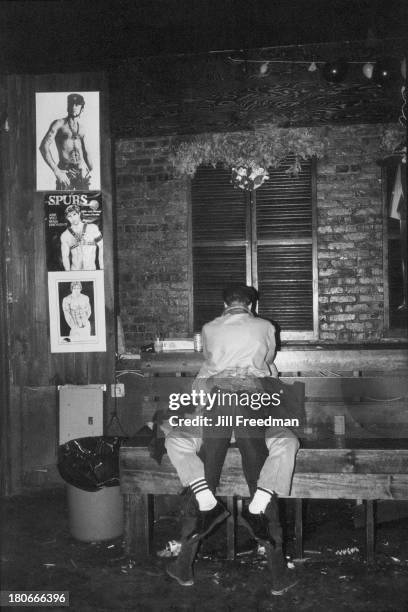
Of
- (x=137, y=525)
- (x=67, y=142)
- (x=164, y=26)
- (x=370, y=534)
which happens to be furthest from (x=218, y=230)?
(x=370, y=534)

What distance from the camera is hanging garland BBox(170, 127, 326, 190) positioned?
6090 millimetres

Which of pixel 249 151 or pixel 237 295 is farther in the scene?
pixel 249 151

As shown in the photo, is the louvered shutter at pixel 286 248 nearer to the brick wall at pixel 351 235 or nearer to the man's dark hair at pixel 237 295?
the brick wall at pixel 351 235

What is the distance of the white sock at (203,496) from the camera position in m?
3.90

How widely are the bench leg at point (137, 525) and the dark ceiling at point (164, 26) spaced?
4609 millimetres

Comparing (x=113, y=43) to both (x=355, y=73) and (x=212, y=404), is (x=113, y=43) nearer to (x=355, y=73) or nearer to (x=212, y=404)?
(x=355, y=73)

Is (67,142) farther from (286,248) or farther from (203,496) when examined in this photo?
(203,496)

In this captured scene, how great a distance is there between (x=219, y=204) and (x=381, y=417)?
3.15 m

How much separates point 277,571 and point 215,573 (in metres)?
0.57

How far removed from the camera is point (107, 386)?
6258 mm

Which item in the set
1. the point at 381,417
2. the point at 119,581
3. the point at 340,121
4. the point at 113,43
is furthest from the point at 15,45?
the point at 381,417

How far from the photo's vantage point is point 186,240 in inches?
249

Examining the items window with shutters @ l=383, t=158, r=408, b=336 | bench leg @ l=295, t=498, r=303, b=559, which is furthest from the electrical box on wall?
window with shutters @ l=383, t=158, r=408, b=336

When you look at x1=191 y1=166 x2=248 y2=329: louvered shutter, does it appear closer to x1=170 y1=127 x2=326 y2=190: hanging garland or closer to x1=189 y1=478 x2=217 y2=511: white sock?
x1=170 y1=127 x2=326 y2=190: hanging garland
